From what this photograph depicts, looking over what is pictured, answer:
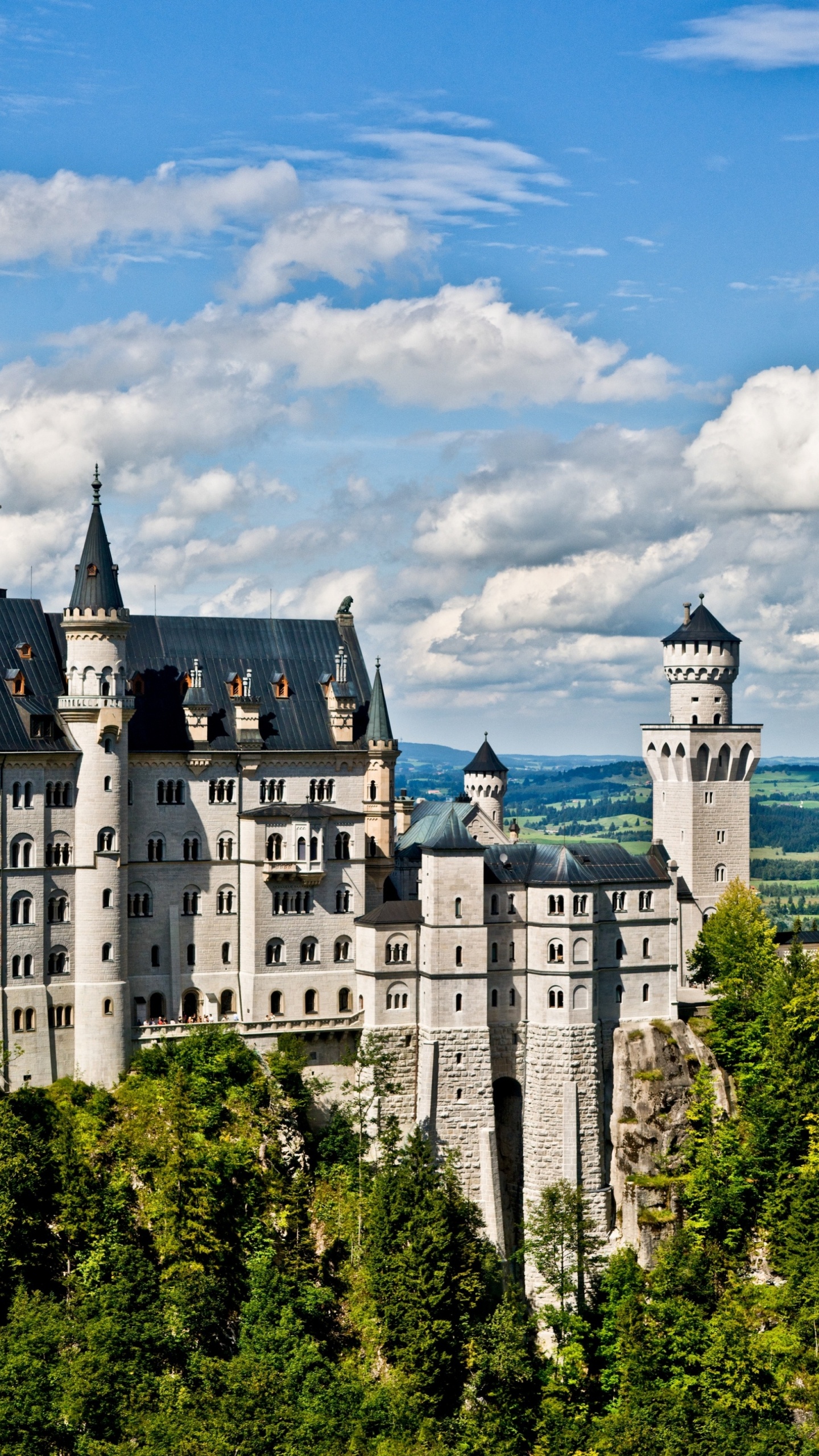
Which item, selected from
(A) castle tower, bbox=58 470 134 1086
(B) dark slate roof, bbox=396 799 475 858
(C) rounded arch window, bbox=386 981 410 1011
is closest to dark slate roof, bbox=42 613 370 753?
(A) castle tower, bbox=58 470 134 1086

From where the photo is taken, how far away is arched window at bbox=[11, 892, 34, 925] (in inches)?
3679

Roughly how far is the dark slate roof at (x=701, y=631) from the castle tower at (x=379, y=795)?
20986mm

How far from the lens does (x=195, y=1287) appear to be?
280 feet

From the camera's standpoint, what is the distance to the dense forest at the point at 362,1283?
8050 centimetres

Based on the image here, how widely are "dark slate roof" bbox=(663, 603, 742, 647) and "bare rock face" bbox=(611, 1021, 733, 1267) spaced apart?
24048 mm

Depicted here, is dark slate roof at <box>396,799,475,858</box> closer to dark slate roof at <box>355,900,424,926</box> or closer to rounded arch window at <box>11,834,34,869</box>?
dark slate roof at <box>355,900,424,926</box>

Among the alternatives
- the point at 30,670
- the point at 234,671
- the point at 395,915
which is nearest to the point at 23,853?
the point at 30,670

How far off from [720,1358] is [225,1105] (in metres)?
27.6

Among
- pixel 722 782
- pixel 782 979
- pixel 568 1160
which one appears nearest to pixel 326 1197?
pixel 568 1160

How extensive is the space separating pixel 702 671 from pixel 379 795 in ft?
75.7

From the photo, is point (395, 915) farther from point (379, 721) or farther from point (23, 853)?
point (23, 853)

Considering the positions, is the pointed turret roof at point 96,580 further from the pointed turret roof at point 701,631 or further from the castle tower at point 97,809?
the pointed turret roof at point 701,631

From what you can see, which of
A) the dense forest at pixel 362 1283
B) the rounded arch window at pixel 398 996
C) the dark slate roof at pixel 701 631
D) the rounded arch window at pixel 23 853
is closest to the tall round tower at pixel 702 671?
the dark slate roof at pixel 701 631

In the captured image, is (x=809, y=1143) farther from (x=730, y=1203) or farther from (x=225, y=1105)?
(x=225, y=1105)
